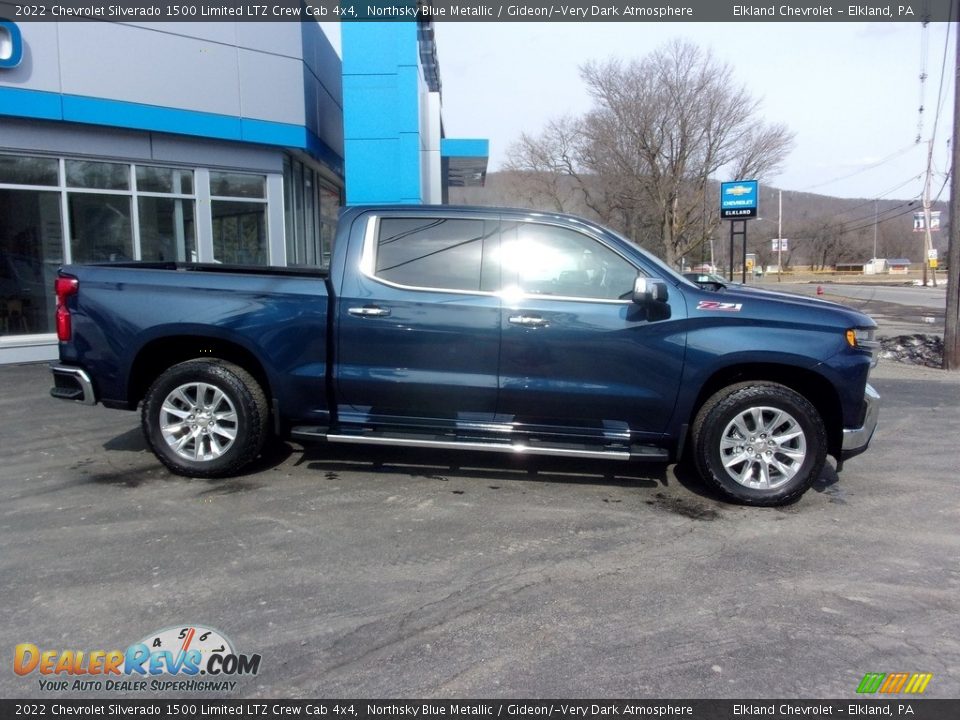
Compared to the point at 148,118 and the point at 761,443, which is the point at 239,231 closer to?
the point at 148,118

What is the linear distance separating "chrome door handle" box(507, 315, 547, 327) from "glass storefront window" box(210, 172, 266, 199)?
9.69 m

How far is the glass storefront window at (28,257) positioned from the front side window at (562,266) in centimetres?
903

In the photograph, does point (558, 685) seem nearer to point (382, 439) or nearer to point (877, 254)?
point (382, 439)

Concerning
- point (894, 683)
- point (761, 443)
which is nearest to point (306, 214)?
point (761, 443)

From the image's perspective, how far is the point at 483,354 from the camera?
5.05m

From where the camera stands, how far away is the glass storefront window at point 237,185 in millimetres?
12992

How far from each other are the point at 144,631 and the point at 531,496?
8.66ft

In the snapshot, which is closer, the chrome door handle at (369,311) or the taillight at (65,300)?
the chrome door handle at (369,311)

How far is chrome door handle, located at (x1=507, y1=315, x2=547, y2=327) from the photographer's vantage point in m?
4.98

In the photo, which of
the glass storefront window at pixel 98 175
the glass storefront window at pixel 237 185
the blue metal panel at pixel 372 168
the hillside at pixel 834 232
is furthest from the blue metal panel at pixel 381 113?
the hillside at pixel 834 232

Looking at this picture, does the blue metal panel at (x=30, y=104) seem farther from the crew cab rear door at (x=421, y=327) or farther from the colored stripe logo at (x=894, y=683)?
the colored stripe logo at (x=894, y=683)

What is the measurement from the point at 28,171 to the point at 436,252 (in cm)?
867

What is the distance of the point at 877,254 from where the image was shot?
109 m

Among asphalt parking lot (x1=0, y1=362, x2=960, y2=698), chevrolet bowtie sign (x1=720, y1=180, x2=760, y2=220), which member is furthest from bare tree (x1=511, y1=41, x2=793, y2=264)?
asphalt parking lot (x1=0, y1=362, x2=960, y2=698)
